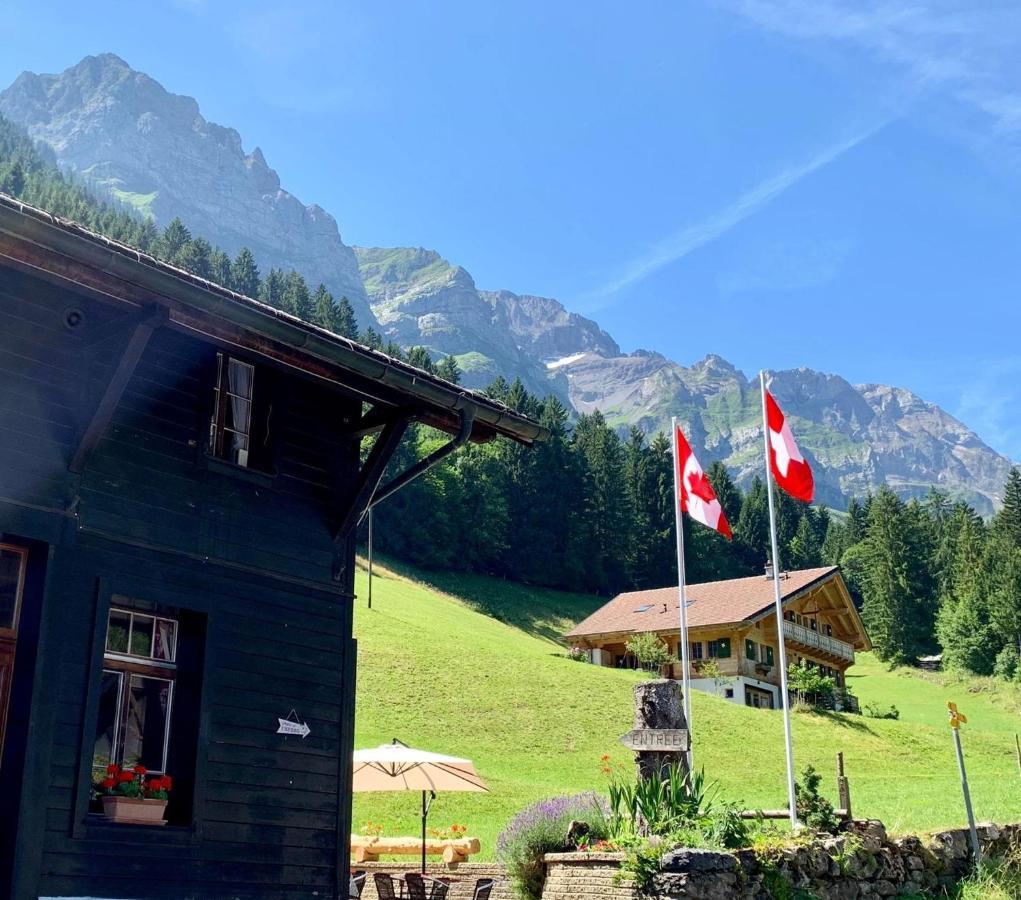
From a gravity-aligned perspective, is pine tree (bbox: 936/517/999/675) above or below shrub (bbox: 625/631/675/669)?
above

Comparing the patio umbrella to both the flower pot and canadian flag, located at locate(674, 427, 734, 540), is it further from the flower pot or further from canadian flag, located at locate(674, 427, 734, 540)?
the flower pot

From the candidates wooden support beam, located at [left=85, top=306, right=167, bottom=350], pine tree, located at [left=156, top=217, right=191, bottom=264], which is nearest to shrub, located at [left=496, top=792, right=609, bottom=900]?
wooden support beam, located at [left=85, top=306, right=167, bottom=350]

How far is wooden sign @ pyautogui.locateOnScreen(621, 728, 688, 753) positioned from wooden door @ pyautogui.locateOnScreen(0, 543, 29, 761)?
7.78 meters

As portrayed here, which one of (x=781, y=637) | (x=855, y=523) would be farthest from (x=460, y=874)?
(x=855, y=523)

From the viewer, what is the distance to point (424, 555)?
7650 cm

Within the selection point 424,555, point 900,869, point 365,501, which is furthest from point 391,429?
point 424,555

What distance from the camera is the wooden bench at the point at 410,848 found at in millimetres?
19016

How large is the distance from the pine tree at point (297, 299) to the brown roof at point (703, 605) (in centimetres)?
3989

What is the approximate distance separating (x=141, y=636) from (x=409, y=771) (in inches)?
288

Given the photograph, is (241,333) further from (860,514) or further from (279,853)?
(860,514)

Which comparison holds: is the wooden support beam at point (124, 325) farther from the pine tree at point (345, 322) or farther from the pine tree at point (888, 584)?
the pine tree at point (345, 322)

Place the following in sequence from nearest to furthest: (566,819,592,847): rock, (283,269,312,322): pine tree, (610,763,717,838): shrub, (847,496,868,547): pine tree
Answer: (610,763,717,838): shrub, (566,819,592,847): rock, (283,269,312,322): pine tree, (847,496,868,547): pine tree

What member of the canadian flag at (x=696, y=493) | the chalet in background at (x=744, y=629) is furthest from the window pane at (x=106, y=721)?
the chalet in background at (x=744, y=629)

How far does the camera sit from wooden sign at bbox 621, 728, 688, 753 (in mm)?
14484
